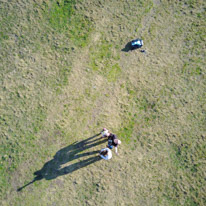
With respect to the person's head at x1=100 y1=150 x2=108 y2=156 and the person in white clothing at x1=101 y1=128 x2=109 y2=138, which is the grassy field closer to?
the person in white clothing at x1=101 y1=128 x2=109 y2=138

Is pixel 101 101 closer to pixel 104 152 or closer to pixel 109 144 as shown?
pixel 109 144

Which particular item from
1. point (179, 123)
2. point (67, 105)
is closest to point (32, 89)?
point (67, 105)

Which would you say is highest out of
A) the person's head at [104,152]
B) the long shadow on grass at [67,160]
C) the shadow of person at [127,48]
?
the shadow of person at [127,48]

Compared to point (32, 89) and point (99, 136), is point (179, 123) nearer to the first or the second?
point (99, 136)

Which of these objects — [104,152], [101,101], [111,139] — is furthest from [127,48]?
[104,152]

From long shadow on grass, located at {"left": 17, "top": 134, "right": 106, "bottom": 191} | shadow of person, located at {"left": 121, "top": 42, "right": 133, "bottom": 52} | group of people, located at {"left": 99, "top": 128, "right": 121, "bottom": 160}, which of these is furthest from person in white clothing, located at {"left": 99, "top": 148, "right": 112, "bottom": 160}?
shadow of person, located at {"left": 121, "top": 42, "right": 133, "bottom": 52}

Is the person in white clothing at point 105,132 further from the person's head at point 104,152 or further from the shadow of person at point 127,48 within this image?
the shadow of person at point 127,48

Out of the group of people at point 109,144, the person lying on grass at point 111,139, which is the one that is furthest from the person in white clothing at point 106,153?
the person lying on grass at point 111,139
